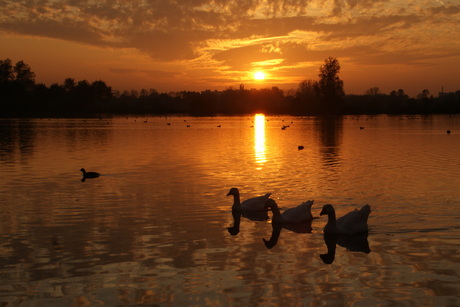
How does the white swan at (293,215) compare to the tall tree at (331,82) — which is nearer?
the white swan at (293,215)

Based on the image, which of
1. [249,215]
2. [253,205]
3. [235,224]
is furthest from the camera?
[253,205]

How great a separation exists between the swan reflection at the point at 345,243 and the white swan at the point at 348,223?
5.9 inches

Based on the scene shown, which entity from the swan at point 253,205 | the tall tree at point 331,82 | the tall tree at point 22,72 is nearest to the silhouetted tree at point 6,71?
the tall tree at point 22,72

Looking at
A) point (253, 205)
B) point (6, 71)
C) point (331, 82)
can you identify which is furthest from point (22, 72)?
point (253, 205)

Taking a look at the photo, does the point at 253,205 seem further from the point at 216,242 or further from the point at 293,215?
the point at 216,242

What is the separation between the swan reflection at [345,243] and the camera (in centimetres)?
1238

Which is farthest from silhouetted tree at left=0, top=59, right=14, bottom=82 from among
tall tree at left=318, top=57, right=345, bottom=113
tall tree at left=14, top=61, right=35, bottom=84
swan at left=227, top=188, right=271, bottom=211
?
swan at left=227, top=188, right=271, bottom=211

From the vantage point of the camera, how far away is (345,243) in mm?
13602

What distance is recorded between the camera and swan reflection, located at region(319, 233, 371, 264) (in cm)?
1238

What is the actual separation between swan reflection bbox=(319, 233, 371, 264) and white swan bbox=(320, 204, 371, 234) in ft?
0.49

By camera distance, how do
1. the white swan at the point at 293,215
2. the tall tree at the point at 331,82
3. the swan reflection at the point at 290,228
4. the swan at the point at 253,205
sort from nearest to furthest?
the swan reflection at the point at 290,228, the white swan at the point at 293,215, the swan at the point at 253,205, the tall tree at the point at 331,82

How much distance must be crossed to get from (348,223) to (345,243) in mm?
898

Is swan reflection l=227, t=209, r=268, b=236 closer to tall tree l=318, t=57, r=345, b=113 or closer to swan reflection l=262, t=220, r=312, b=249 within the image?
swan reflection l=262, t=220, r=312, b=249

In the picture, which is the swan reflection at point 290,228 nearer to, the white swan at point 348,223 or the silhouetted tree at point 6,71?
the white swan at point 348,223
